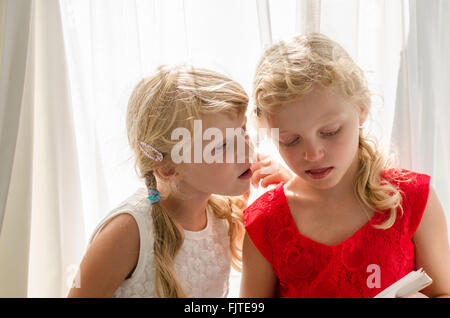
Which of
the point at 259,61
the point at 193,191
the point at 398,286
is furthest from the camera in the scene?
the point at 193,191

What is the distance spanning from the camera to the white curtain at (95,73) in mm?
1044

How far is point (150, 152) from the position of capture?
3.40 feet

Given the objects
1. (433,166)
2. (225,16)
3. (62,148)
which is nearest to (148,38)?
(225,16)

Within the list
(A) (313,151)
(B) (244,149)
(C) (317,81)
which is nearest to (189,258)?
(B) (244,149)

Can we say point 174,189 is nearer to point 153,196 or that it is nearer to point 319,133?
point 153,196

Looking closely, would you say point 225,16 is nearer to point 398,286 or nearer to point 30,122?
point 30,122

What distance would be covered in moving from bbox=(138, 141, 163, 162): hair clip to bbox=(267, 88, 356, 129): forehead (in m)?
0.29

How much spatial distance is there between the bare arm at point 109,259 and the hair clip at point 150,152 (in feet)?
0.48

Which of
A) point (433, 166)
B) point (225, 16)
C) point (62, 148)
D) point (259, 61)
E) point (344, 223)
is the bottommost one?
point (344, 223)

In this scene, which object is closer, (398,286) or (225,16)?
(398,286)

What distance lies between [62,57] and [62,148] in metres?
0.21

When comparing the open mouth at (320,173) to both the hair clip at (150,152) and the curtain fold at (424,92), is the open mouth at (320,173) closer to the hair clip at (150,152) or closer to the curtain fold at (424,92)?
the curtain fold at (424,92)

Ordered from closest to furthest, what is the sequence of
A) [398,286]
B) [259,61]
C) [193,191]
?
[398,286], [259,61], [193,191]

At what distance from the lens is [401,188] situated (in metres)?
1.03
